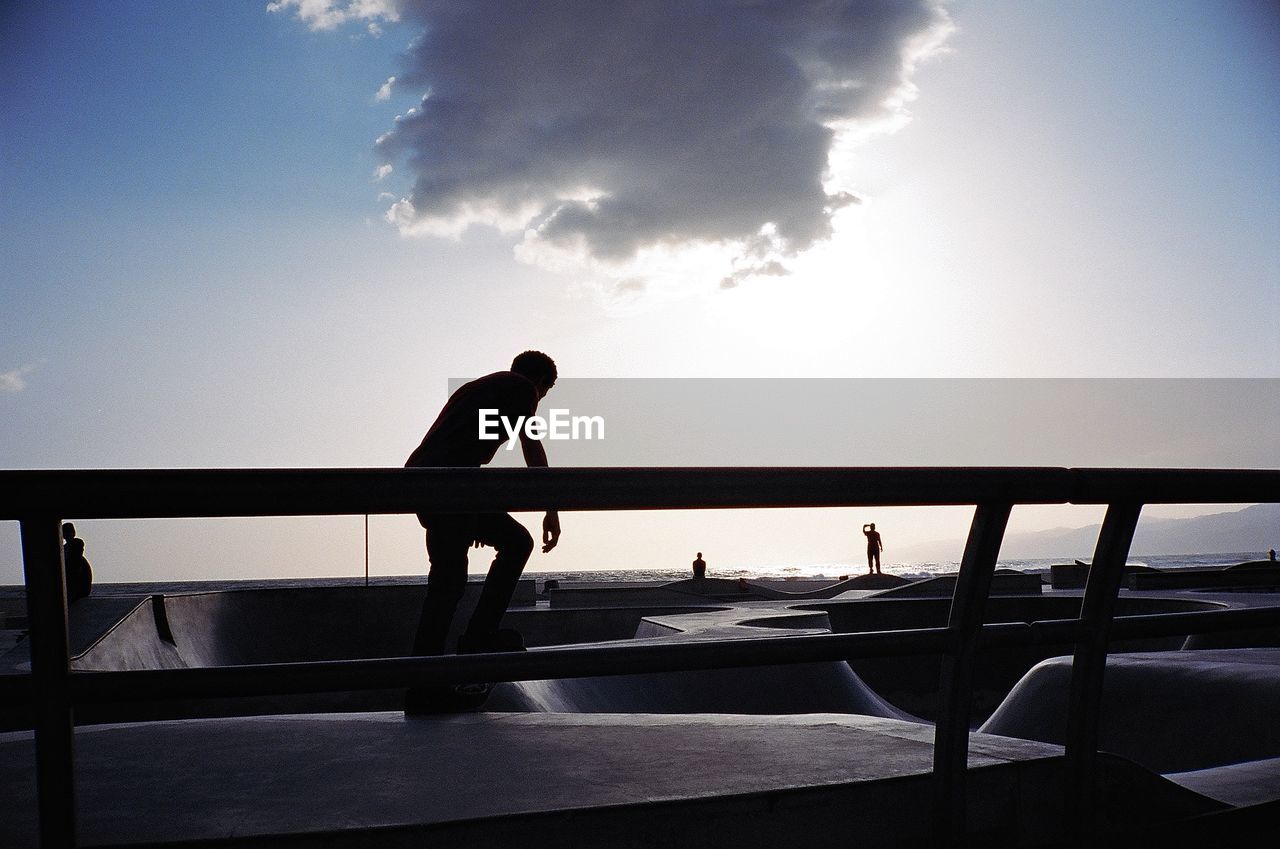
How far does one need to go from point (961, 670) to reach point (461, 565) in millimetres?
2414

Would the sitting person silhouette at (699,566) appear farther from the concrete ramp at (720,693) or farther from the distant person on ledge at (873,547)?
the concrete ramp at (720,693)

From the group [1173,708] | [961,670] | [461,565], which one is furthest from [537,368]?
[1173,708]

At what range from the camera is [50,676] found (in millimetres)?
1355

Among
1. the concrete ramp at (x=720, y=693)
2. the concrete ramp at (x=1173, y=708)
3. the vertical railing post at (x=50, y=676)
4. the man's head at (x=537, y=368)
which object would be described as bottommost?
the concrete ramp at (x=720, y=693)

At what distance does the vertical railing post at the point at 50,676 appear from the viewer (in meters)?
1.34

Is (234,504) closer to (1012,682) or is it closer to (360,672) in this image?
(360,672)

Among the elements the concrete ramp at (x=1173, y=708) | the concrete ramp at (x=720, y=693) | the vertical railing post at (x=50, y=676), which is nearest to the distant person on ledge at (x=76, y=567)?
the concrete ramp at (x=720, y=693)

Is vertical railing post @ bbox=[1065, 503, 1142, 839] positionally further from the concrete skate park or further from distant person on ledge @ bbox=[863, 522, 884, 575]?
distant person on ledge @ bbox=[863, 522, 884, 575]

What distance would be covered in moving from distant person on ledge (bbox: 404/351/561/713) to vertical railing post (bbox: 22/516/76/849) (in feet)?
7.63

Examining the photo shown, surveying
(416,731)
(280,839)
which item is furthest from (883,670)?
(280,839)

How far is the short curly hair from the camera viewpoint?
4.21 meters

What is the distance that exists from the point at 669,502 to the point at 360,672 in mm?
600

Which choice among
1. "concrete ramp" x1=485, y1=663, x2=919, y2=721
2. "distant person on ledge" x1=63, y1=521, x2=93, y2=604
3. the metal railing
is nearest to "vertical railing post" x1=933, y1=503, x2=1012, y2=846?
the metal railing

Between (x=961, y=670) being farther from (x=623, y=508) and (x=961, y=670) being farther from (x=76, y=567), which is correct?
(x=76, y=567)
